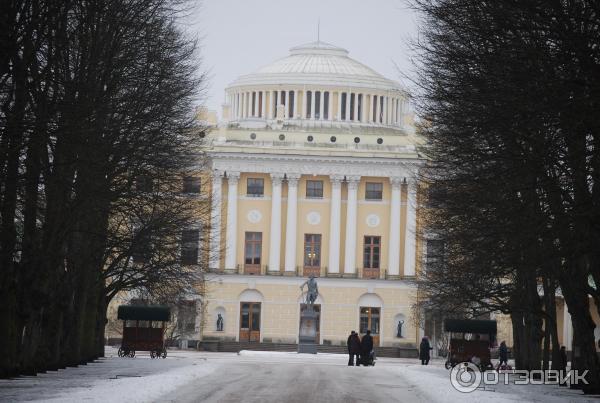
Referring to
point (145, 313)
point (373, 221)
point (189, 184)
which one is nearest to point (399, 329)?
point (373, 221)

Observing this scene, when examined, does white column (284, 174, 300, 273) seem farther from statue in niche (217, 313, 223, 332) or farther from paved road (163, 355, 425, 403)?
paved road (163, 355, 425, 403)

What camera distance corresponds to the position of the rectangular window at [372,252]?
126 meters

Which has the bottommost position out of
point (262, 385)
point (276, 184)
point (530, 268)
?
point (262, 385)

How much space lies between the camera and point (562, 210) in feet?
121

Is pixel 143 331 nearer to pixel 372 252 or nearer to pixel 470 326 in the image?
pixel 470 326

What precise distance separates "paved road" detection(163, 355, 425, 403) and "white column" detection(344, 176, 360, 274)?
226ft

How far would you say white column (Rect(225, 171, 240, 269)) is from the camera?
12488cm

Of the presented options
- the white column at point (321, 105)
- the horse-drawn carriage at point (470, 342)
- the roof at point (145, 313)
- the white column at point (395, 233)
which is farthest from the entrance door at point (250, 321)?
the horse-drawn carriage at point (470, 342)

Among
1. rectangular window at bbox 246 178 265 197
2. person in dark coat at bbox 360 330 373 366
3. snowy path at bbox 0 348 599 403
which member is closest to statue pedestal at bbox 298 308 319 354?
rectangular window at bbox 246 178 265 197

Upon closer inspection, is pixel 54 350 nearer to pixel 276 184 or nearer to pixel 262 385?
pixel 262 385

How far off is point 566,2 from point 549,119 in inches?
106

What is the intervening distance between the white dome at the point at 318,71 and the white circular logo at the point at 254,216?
20.6m

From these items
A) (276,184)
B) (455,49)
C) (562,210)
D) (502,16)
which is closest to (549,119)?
(502,16)
